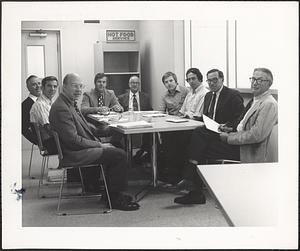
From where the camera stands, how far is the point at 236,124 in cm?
241

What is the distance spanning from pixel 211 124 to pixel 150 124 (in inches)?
18.1

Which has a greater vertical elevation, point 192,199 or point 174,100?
point 174,100

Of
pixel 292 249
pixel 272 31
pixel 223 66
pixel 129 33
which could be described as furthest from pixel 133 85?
→ pixel 292 249

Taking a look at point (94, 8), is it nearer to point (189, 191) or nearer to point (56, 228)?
point (56, 228)

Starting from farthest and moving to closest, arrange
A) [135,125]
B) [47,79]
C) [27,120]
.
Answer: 1. [135,125]
2. [47,79]
3. [27,120]

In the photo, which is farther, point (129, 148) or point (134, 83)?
point (129, 148)

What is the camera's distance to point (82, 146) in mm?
2766

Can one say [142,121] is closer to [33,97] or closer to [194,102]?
[194,102]

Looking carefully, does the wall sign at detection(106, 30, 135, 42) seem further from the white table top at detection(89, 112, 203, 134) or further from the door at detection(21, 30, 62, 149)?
the white table top at detection(89, 112, 203, 134)

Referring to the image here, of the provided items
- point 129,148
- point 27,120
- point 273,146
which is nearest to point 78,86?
point 27,120

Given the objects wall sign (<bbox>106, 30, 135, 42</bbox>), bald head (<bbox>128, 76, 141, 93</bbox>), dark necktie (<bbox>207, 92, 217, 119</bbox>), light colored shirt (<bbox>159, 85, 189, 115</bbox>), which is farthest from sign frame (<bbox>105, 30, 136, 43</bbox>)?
dark necktie (<bbox>207, 92, 217, 119</bbox>)

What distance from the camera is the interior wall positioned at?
2.75 m

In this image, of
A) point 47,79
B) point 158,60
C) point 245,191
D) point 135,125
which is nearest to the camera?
point 245,191

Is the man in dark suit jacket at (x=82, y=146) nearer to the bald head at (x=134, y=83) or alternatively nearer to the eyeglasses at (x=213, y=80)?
the bald head at (x=134, y=83)
